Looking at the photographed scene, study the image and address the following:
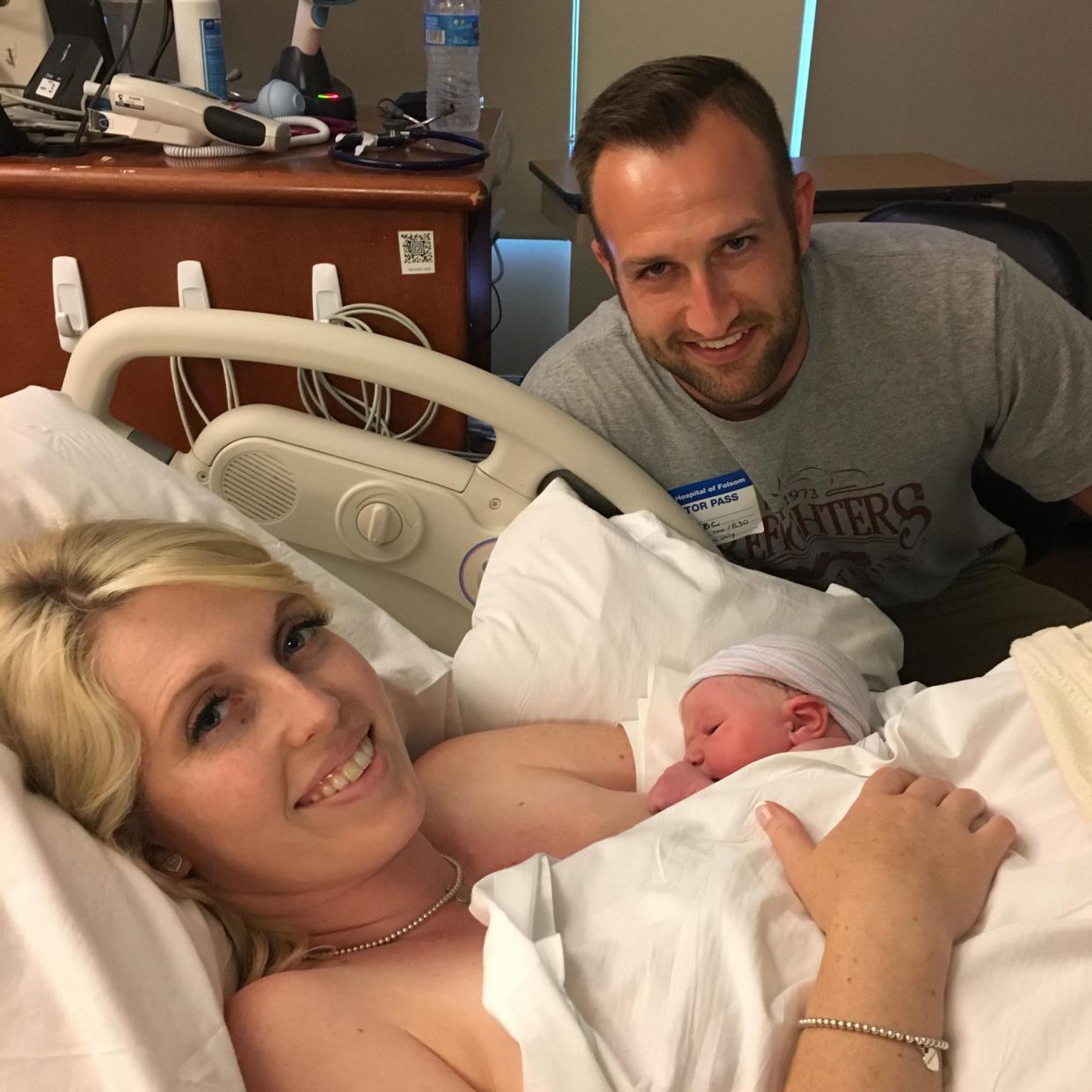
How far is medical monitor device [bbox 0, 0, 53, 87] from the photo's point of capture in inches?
72.9

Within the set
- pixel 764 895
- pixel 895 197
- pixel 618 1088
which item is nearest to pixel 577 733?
pixel 764 895

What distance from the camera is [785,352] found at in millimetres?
1596

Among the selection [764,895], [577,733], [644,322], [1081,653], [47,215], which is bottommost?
[577,733]

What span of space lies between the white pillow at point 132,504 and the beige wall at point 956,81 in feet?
8.33

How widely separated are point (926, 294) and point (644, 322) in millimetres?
457

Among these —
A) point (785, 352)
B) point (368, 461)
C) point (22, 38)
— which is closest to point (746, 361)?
point (785, 352)

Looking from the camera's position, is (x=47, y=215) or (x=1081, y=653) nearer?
(x=1081, y=653)

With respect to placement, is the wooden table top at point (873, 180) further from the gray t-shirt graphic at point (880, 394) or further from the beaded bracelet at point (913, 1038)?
the beaded bracelet at point (913, 1038)

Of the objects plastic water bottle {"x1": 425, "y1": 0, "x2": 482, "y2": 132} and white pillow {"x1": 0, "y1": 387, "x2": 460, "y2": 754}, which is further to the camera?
plastic water bottle {"x1": 425, "y1": 0, "x2": 482, "y2": 132}

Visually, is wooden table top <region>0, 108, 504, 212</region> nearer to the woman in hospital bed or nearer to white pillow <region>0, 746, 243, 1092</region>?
the woman in hospital bed

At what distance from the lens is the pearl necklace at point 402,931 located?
41.2 inches

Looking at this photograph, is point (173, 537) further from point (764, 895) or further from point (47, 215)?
point (47, 215)

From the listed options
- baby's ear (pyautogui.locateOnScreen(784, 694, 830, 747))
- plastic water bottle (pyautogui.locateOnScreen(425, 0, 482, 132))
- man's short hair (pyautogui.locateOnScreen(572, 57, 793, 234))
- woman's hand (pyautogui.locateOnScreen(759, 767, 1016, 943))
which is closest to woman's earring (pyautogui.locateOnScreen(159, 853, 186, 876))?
woman's hand (pyautogui.locateOnScreen(759, 767, 1016, 943))

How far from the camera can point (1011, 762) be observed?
3.44 feet
